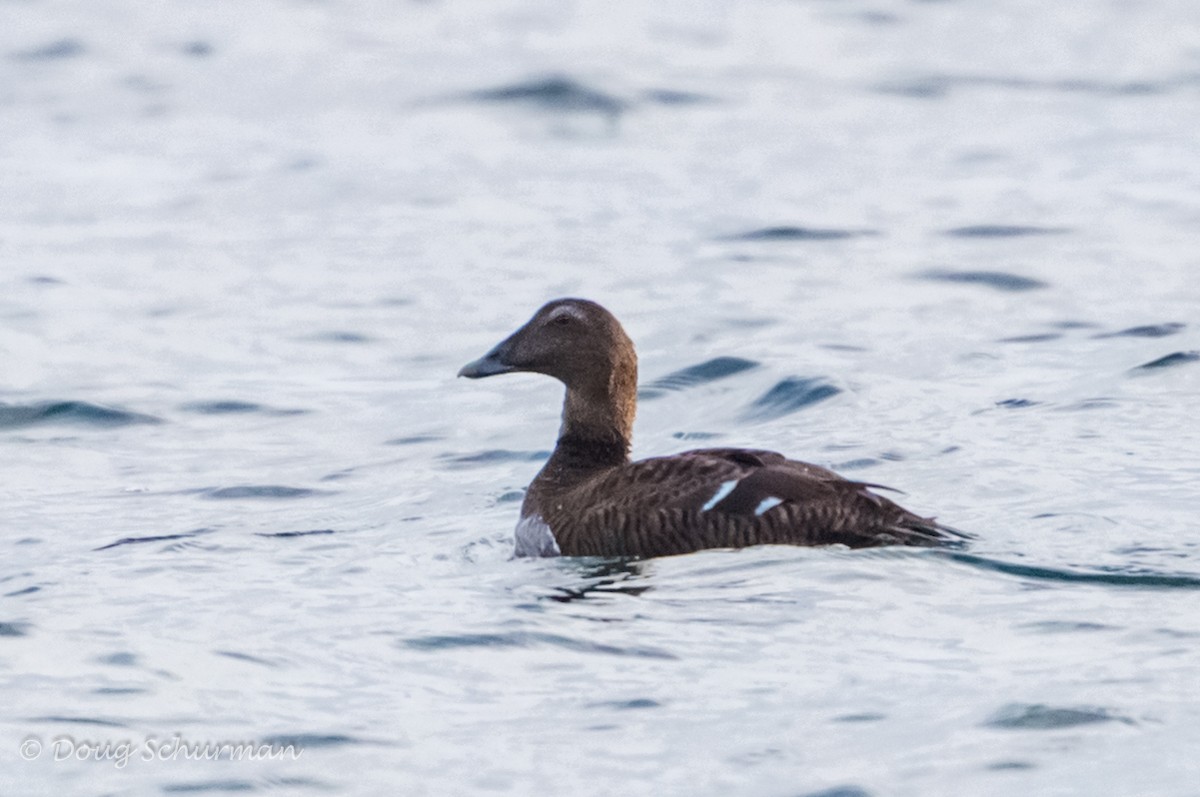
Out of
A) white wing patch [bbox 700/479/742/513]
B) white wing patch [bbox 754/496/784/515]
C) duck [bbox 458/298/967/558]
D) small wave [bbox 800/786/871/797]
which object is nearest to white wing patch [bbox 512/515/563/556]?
duck [bbox 458/298/967/558]

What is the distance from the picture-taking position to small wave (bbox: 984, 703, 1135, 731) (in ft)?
20.6

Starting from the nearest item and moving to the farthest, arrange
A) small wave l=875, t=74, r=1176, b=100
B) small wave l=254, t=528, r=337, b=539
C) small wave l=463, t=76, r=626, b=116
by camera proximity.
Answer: small wave l=254, t=528, r=337, b=539 → small wave l=463, t=76, r=626, b=116 → small wave l=875, t=74, r=1176, b=100

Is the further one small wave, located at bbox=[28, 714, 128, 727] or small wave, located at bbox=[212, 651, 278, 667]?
small wave, located at bbox=[212, 651, 278, 667]

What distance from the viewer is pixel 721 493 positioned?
26.0 feet

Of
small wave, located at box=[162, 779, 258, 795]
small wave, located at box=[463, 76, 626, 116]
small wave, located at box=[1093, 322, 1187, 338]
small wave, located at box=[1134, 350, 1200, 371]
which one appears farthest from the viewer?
small wave, located at box=[463, 76, 626, 116]

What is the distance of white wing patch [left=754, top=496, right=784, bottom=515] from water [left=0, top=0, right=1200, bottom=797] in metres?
0.17

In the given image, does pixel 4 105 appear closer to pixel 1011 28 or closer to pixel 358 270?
pixel 358 270

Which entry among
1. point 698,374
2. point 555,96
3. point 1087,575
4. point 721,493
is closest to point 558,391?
point 698,374

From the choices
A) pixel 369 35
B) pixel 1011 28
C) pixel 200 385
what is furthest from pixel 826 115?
pixel 200 385

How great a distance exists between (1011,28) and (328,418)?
13.4 metres

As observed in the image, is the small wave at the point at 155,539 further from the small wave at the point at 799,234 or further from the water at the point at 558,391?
the small wave at the point at 799,234

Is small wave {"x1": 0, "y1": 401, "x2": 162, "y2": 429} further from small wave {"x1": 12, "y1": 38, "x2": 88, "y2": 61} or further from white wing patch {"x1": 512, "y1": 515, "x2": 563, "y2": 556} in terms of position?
small wave {"x1": 12, "y1": 38, "x2": 88, "y2": 61}

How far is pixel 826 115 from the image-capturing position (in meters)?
19.4

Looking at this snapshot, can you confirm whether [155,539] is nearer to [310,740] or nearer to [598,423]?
[598,423]
